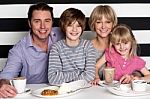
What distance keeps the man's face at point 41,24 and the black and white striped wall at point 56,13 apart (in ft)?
1.21

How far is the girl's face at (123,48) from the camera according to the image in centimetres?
190

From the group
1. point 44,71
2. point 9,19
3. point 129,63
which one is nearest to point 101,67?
point 129,63

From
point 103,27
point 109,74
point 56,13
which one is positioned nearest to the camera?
point 109,74

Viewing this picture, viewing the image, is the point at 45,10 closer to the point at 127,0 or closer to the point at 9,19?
the point at 9,19

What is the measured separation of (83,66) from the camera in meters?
1.80

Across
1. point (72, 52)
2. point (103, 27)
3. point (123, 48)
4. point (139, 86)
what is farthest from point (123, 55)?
point (139, 86)

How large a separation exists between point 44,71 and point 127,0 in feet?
2.69

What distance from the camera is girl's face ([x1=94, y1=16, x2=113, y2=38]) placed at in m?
2.01

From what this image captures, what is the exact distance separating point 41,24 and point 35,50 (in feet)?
0.52

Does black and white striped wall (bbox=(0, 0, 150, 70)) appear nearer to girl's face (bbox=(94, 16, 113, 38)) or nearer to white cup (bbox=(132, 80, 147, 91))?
girl's face (bbox=(94, 16, 113, 38))

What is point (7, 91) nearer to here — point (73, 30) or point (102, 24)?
point (73, 30)

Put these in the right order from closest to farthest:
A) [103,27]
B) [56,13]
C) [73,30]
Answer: [73,30]
[103,27]
[56,13]

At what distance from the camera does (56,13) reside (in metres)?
2.35

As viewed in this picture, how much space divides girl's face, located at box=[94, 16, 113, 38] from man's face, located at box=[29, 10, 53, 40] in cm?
30
